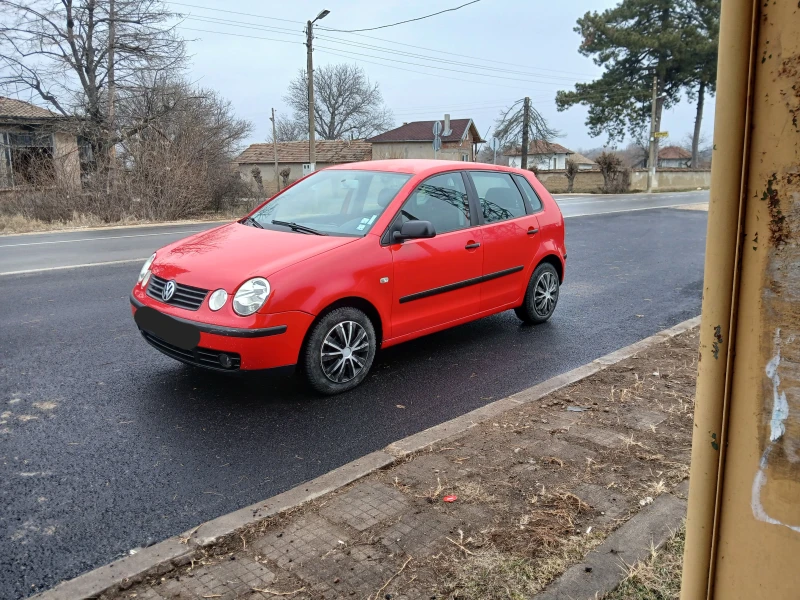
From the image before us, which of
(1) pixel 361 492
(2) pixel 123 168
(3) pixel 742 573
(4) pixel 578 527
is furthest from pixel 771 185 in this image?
(2) pixel 123 168

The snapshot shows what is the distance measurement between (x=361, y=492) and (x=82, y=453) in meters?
1.76

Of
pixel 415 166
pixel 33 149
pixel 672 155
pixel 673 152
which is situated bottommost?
pixel 415 166

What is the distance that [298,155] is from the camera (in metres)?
62.8

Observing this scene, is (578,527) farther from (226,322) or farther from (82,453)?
(82,453)

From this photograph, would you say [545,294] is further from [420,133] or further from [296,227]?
[420,133]

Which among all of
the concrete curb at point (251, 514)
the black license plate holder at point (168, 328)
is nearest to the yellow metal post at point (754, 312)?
the concrete curb at point (251, 514)

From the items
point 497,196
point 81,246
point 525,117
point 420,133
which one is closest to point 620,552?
point 497,196

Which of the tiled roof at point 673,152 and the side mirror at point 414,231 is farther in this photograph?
the tiled roof at point 673,152

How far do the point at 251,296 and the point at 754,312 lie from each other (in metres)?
3.48

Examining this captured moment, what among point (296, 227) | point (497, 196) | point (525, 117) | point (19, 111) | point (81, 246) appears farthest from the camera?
point (525, 117)

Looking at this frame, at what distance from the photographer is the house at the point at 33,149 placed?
21.6 metres

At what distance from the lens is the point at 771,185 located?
1.36m

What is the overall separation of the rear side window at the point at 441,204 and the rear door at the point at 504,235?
21 centimetres

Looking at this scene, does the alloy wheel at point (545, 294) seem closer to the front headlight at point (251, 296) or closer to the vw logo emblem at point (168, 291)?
the front headlight at point (251, 296)
